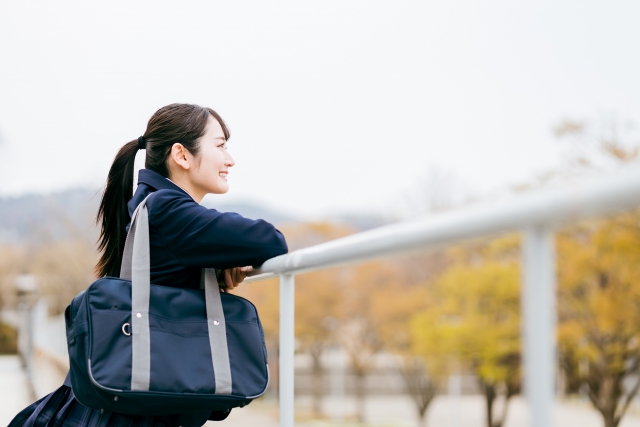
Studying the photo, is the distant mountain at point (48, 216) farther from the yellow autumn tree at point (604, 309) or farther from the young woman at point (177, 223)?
the young woman at point (177, 223)

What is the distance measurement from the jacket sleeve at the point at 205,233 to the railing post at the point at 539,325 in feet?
2.32

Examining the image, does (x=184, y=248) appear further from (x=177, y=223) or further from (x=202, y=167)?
(x=202, y=167)

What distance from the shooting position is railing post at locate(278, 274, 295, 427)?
1.25 metres

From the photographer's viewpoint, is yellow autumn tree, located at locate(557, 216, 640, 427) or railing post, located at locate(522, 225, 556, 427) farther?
yellow autumn tree, located at locate(557, 216, 640, 427)

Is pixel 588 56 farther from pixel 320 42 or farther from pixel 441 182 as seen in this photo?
pixel 320 42

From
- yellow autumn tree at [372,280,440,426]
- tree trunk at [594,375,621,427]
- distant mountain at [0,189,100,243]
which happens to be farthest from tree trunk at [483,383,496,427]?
distant mountain at [0,189,100,243]

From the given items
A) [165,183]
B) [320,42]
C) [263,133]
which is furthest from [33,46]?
[165,183]

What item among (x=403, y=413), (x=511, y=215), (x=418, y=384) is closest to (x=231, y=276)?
(x=511, y=215)

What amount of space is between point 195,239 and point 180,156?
0.87ft

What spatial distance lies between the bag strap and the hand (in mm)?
71

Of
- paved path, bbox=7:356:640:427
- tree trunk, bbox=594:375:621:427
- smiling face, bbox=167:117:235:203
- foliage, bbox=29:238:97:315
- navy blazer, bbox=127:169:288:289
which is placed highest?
foliage, bbox=29:238:97:315

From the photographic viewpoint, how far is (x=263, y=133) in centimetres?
6303

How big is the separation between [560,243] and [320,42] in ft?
210

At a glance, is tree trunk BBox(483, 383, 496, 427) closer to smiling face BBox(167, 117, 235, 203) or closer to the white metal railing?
smiling face BBox(167, 117, 235, 203)
